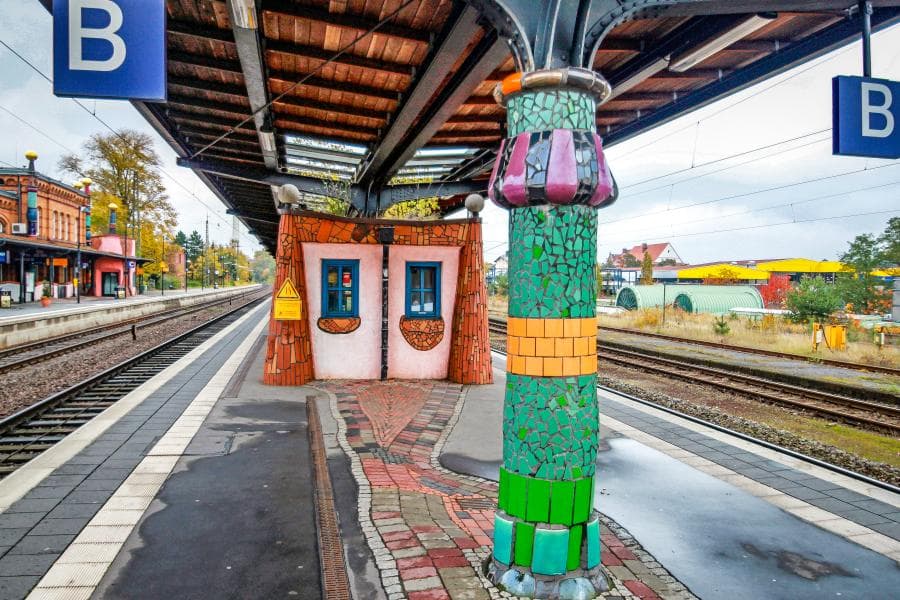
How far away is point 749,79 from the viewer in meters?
5.94

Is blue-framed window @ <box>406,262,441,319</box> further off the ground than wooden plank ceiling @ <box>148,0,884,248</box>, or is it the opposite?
wooden plank ceiling @ <box>148,0,884,248</box>

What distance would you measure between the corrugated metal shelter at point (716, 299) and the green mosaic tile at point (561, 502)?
31.5 metres

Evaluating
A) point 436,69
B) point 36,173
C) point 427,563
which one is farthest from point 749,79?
point 36,173

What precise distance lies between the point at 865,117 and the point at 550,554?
4.19 metres

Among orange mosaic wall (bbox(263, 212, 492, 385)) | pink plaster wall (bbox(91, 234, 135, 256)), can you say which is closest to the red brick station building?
pink plaster wall (bbox(91, 234, 135, 256))

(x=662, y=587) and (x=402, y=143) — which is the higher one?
(x=402, y=143)

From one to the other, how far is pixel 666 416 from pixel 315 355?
5.79 metres

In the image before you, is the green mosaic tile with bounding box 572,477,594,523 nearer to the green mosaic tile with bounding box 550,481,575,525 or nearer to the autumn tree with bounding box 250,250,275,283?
the green mosaic tile with bounding box 550,481,575,525

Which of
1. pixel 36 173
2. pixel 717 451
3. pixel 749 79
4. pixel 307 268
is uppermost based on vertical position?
pixel 36 173

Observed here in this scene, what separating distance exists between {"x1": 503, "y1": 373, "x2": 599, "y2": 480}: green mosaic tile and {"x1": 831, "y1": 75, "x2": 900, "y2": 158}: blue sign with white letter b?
10.4 ft

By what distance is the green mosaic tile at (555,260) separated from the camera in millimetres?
3143

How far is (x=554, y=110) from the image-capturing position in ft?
10.3

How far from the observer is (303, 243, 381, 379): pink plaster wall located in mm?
10133

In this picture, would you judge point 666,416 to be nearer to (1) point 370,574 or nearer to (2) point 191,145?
(1) point 370,574
